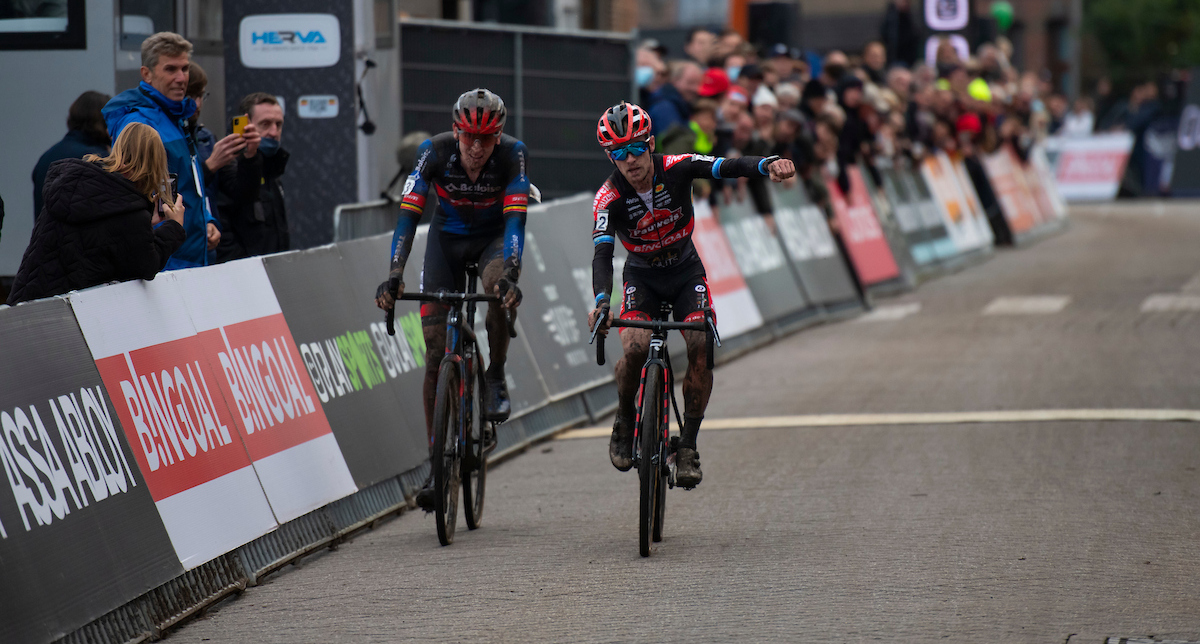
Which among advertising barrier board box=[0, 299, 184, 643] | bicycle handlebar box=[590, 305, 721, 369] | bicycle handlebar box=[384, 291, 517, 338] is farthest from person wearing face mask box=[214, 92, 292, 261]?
advertising barrier board box=[0, 299, 184, 643]

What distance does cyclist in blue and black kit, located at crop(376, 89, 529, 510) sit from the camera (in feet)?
25.9

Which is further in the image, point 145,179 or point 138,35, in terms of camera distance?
point 138,35

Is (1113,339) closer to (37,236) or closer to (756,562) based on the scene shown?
(756,562)

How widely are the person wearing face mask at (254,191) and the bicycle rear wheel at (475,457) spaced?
1.87m

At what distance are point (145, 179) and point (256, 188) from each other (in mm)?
2436

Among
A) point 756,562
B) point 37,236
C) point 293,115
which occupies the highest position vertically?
point 293,115

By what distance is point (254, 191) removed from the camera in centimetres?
933

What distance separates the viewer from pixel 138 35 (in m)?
9.91

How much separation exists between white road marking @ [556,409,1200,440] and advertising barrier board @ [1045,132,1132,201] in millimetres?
30430

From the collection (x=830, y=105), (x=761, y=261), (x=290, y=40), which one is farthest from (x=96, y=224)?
(x=830, y=105)

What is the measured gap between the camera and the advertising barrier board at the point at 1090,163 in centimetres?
4009

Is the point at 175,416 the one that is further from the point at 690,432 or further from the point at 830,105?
A: the point at 830,105

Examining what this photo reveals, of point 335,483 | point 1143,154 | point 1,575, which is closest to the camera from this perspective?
point 1,575

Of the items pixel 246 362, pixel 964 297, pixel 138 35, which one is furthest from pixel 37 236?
pixel 964 297
